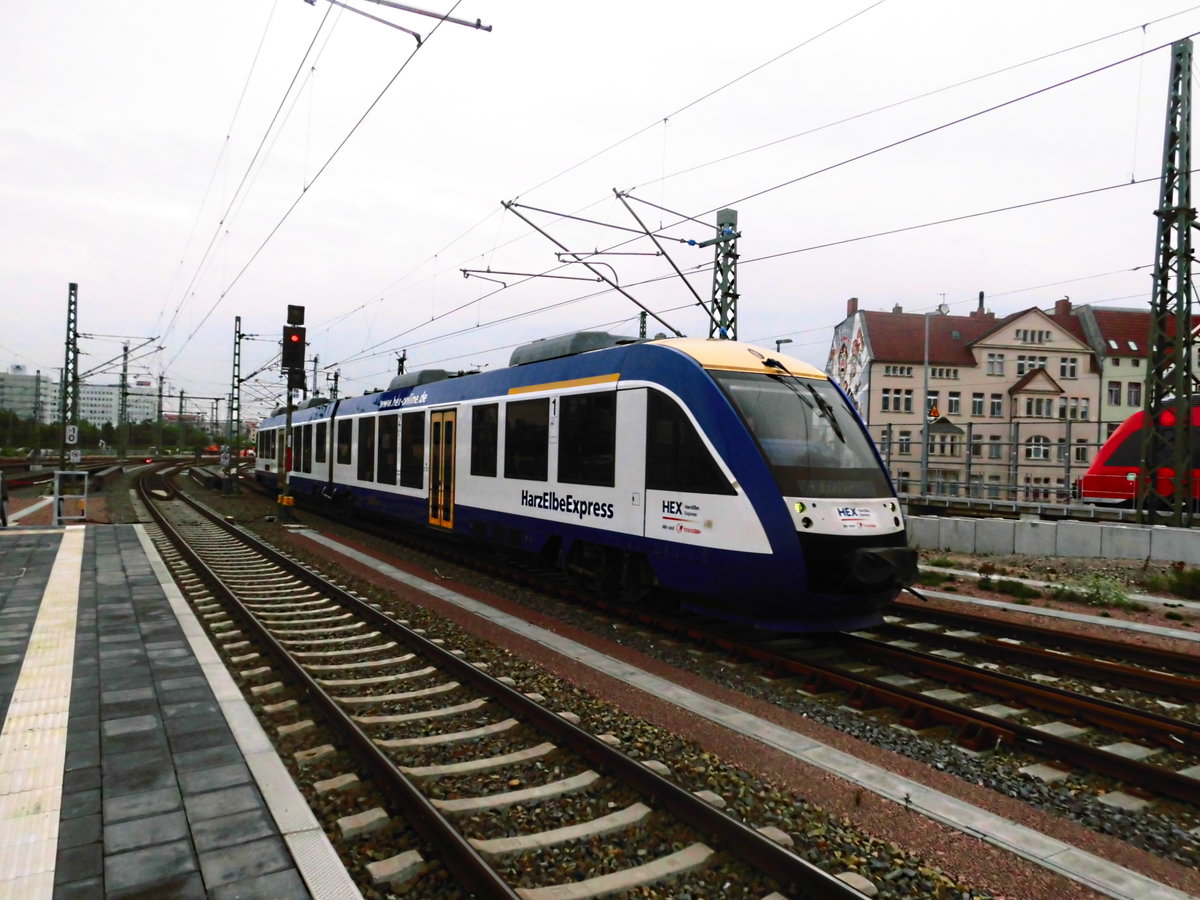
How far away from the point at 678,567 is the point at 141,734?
491cm

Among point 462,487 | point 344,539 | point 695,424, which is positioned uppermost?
point 695,424

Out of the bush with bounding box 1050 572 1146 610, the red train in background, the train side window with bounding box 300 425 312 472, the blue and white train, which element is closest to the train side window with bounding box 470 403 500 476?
the blue and white train

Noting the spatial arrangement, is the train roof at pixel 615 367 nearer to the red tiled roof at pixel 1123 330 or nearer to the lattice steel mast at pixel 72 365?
the lattice steel mast at pixel 72 365

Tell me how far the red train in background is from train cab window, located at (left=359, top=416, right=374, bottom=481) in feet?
57.6

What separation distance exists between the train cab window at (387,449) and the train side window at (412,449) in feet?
1.68

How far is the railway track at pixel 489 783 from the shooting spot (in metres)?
3.67

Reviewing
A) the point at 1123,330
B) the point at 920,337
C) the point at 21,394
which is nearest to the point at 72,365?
the point at 920,337

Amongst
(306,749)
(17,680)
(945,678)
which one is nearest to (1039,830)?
(945,678)

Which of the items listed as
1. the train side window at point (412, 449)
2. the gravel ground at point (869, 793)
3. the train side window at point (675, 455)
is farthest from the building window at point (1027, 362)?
the gravel ground at point (869, 793)

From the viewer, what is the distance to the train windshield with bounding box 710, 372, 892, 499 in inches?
288

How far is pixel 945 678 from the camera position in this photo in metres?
6.86

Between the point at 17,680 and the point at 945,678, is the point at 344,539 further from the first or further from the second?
the point at 945,678

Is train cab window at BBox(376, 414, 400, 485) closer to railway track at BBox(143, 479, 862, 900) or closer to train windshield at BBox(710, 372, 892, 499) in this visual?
railway track at BBox(143, 479, 862, 900)

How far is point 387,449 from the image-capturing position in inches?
658
